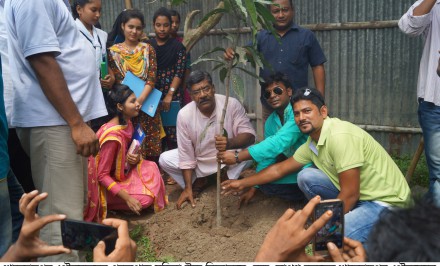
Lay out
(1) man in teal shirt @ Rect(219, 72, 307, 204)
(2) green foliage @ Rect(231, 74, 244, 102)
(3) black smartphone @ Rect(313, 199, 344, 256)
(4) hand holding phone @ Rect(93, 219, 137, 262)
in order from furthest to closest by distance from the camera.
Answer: (1) man in teal shirt @ Rect(219, 72, 307, 204) < (2) green foliage @ Rect(231, 74, 244, 102) < (3) black smartphone @ Rect(313, 199, 344, 256) < (4) hand holding phone @ Rect(93, 219, 137, 262)

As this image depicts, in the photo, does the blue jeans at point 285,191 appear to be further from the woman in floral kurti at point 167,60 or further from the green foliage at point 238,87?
the woman in floral kurti at point 167,60

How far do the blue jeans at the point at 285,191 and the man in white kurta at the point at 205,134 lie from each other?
0.37 meters

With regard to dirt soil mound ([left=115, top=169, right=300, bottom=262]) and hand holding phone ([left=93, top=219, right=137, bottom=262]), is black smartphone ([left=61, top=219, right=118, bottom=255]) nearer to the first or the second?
hand holding phone ([left=93, top=219, right=137, bottom=262])

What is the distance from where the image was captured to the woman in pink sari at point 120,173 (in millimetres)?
3674

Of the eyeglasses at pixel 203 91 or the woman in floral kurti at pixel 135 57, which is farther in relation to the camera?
the woman in floral kurti at pixel 135 57

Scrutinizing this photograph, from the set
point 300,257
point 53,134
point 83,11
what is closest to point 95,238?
point 300,257

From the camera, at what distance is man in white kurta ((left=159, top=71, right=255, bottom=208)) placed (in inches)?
154

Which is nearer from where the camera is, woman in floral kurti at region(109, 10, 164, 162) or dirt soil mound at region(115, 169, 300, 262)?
dirt soil mound at region(115, 169, 300, 262)

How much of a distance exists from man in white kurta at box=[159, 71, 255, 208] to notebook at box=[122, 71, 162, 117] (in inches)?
16.9

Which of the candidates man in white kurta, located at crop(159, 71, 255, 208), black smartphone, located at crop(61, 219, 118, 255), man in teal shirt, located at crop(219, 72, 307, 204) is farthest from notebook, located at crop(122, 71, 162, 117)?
black smartphone, located at crop(61, 219, 118, 255)

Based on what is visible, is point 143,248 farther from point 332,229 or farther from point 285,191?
point 332,229

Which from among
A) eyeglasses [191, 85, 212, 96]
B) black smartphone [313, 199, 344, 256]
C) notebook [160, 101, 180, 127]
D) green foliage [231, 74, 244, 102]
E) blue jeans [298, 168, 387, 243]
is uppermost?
green foliage [231, 74, 244, 102]

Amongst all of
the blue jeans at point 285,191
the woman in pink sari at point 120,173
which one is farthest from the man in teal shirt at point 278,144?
the woman in pink sari at point 120,173

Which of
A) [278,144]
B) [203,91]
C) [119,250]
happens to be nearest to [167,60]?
[203,91]
